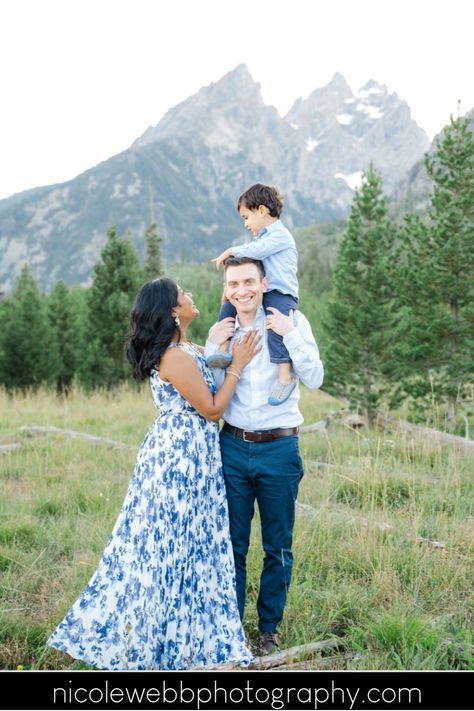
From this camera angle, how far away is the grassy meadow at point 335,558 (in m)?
3.29

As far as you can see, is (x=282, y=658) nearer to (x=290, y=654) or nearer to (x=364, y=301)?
(x=290, y=654)

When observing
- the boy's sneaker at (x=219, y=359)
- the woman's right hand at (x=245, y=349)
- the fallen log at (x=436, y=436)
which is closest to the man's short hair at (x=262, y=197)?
the woman's right hand at (x=245, y=349)

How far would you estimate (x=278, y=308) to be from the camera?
347 centimetres

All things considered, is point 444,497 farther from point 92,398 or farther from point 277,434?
point 92,398

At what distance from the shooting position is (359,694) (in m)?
2.74

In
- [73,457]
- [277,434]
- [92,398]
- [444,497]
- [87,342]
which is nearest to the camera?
[277,434]

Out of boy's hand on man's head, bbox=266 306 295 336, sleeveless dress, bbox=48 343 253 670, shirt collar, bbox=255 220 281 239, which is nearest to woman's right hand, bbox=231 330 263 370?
boy's hand on man's head, bbox=266 306 295 336

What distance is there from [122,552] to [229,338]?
1.35 metres

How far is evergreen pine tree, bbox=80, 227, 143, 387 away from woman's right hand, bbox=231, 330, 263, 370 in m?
14.1

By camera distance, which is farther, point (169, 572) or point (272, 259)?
point (272, 259)

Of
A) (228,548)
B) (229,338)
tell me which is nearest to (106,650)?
(228,548)

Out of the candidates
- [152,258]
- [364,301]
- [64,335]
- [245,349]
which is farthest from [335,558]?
[152,258]

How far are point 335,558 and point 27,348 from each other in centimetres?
1545

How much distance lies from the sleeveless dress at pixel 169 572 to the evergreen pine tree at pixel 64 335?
650 inches
